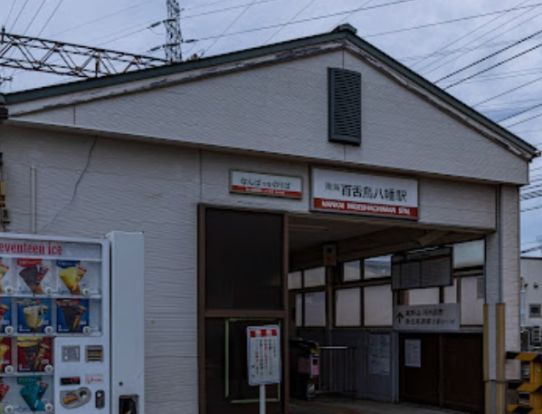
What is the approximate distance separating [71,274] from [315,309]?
12.7 m

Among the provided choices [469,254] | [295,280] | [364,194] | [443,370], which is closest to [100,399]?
[364,194]

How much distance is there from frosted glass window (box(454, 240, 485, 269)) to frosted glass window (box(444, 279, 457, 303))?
430 millimetres

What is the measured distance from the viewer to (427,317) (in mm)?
14898

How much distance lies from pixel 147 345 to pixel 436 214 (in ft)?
16.5

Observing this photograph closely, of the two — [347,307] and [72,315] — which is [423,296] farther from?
[72,315]

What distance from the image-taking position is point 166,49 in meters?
36.2

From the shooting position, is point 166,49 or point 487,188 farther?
point 166,49

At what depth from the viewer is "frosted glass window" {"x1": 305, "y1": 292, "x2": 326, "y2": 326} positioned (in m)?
18.3

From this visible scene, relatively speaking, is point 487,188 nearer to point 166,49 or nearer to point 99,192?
point 99,192

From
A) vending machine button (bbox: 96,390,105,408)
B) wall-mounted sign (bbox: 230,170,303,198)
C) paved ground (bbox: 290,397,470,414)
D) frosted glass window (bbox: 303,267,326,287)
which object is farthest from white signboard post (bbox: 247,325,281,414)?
frosted glass window (bbox: 303,267,326,287)

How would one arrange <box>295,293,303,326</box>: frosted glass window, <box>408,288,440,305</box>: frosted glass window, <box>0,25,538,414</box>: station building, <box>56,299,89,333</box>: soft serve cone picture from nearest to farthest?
1. <box>56,299,89,333</box>: soft serve cone picture
2. <box>0,25,538,414</box>: station building
3. <box>408,288,440,305</box>: frosted glass window
4. <box>295,293,303,326</box>: frosted glass window

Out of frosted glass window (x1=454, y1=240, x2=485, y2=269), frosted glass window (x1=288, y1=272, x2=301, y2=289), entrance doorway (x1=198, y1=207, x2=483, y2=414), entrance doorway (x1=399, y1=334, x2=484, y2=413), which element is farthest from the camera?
frosted glass window (x1=288, y1=272, x2=301, y2=289)

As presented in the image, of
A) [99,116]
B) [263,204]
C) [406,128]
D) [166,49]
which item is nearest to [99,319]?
[99,116]

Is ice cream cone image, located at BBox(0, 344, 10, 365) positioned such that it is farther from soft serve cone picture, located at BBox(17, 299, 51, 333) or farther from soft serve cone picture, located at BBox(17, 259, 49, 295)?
soft serve cone picture, located at BBox(17, 259, 49, 295)
